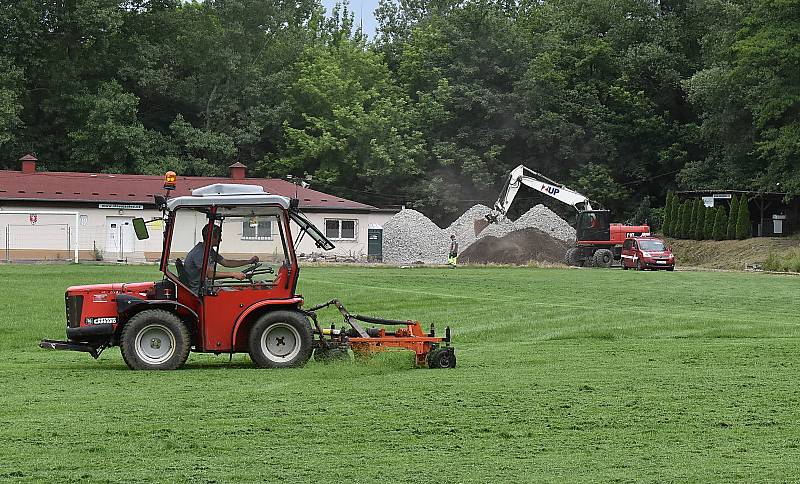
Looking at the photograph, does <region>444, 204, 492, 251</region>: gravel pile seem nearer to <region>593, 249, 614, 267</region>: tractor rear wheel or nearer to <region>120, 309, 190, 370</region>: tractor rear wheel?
<region>593, 249, 614, 267</region>: tractor rear wheel

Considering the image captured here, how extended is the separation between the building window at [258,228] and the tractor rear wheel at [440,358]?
2452mm

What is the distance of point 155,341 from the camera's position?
1447cm

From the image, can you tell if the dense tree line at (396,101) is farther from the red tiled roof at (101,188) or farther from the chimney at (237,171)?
the red tiled roof at (101,188)

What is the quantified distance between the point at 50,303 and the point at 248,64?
5345cm

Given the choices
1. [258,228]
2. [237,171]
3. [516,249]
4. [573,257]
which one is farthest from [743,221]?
[258,228]

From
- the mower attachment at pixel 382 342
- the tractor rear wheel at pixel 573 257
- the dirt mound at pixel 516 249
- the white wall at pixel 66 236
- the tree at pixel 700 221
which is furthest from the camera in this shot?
the tree at pixel 700 221

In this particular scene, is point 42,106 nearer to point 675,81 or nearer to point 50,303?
point 675,81

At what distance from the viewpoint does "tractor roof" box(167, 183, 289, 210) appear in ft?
Answer: 47.8

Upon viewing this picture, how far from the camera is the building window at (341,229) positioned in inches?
2470

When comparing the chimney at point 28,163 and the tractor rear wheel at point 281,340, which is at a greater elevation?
the chimney at point 28,163

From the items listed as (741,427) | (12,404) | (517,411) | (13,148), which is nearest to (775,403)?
(741,427)

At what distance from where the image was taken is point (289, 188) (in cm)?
6656

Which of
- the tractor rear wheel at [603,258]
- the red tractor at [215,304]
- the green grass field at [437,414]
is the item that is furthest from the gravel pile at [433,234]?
the red tractor at [215,304]

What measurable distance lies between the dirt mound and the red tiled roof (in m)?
6.41
